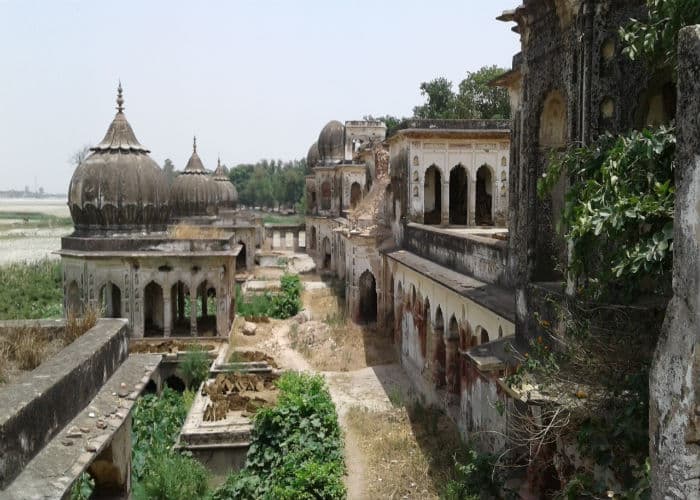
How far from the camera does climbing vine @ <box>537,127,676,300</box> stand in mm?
4824

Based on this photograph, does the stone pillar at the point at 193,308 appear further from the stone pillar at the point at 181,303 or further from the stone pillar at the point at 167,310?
the stone pillar at the point at 181,303

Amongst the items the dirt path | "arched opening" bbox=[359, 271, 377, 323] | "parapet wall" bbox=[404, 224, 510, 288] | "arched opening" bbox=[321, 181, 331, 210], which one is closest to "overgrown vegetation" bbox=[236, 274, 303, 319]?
"arched opening" bbox=[359, 271, 377, 323]

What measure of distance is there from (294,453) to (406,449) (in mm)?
2062

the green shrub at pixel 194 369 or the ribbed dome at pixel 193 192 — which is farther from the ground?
the ribbed dome at pixel 193 192

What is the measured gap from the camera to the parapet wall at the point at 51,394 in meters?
4.09

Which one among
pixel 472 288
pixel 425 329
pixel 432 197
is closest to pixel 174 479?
pixel 472 288

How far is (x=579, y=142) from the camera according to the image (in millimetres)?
6453

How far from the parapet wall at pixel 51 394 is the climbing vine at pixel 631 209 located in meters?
3.94

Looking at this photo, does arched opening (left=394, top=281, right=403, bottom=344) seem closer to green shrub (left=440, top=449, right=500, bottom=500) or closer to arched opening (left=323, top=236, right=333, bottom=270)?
green shrub (left=440, top=449, right=500, bottom=500)

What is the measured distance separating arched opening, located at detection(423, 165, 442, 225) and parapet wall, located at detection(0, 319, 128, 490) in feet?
55.6

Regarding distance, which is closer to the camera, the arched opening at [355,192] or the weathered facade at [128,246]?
the weathered facade at [128,246]

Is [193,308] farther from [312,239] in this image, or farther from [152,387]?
[312,239]

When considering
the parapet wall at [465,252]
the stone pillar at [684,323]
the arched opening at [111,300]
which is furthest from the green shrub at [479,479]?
the arched opening at [111,300]

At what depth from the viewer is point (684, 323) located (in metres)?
3.98
